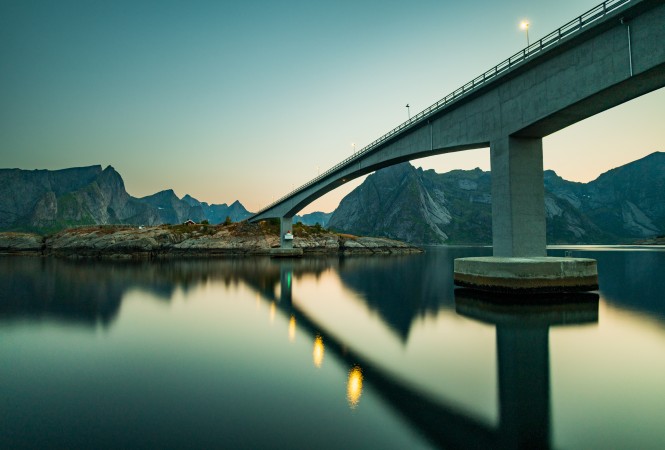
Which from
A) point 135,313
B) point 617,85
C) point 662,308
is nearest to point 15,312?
point 135,313

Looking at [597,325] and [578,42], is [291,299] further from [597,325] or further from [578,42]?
[578,42]

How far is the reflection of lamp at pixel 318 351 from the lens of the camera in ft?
38.2

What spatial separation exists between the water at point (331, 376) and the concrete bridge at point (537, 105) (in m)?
4.75

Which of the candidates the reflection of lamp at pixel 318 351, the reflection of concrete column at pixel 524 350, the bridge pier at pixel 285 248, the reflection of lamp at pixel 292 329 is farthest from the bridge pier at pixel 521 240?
the bridge pier at pixel 285 248

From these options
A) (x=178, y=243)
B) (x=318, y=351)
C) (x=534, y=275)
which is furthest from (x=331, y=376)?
(x=178, y=243)

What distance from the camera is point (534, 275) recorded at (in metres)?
22.5

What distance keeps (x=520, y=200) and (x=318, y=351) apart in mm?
19137

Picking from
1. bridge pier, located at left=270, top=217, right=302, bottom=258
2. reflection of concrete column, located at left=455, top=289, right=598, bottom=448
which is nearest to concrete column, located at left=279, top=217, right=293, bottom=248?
bridge pier, located at left=270, top=217, right=302, bottom=258

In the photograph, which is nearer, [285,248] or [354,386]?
[354,386]

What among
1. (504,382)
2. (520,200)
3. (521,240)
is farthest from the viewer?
(520,200)

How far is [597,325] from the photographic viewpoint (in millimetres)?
17031

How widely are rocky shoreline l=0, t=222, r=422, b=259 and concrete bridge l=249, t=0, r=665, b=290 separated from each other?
2767 inches

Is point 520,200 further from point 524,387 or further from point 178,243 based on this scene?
point 178,243

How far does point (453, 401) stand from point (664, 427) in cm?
A: 401
